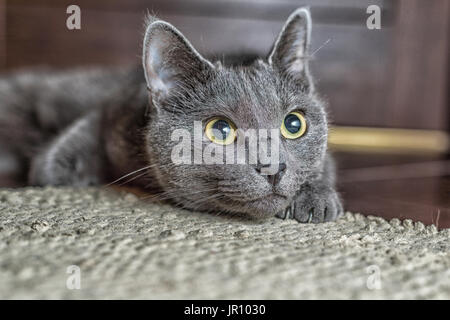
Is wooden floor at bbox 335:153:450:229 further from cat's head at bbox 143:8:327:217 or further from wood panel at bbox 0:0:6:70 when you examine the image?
wood panel at bbox 0:0:6:70

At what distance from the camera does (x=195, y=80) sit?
127 centimetres

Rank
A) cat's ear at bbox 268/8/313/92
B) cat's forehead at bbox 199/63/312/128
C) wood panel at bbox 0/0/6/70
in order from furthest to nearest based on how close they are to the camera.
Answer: wood panel at bbox 0/0/6/70 < cat's ear at bbox 268/8/313/92 < cat's forehead at bbox 199/63/312/128

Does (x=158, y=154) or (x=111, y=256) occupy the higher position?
(x=158, y=154)

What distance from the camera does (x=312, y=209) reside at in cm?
117

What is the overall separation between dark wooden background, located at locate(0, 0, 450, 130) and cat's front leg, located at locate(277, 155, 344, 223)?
1.54 m

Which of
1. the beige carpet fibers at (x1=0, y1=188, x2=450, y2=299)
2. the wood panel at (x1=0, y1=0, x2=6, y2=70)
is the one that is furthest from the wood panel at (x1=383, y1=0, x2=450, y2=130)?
the wood panel at (x1=0, y1=0, x2=6, y2=70)

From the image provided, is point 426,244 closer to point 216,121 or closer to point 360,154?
point 216,121

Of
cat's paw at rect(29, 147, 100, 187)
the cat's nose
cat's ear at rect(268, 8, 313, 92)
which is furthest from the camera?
cat's paw at rect(29, 147, 100, 187)

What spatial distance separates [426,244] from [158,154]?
0.69 metres

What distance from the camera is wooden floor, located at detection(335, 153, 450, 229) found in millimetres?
1298

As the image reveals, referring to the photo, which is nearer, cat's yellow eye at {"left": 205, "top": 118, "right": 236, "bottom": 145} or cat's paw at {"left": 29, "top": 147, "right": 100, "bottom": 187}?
cat's yellow eye at {"left": 205, "top": 118, "right": 236, "bottom": 145}

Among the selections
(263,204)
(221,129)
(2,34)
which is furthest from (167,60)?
(2,34)

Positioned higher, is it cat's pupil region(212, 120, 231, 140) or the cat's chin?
cat's pupil region(212, 120, 231, 140)
